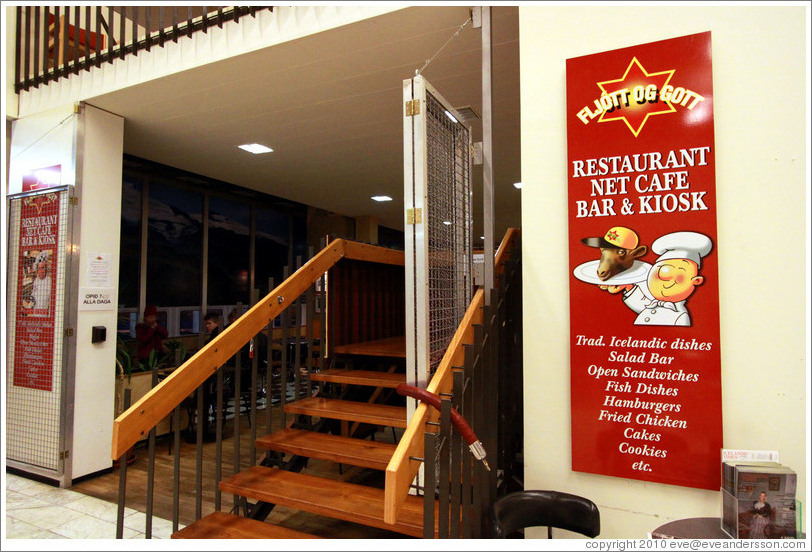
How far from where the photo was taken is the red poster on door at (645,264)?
6.66 feet

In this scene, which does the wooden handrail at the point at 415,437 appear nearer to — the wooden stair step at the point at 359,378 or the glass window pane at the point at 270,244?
the wooden stair step at the point at 359,378

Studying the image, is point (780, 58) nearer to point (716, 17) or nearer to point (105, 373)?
point (716, 17)

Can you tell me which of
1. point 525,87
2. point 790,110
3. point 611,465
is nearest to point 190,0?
point 525,87

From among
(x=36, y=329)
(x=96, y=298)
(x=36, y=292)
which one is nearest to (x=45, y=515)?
(x=36, y=329)

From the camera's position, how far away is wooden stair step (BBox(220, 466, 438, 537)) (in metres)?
2.39

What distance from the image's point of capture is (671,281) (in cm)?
207

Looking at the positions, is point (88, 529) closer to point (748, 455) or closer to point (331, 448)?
point (331, 448)

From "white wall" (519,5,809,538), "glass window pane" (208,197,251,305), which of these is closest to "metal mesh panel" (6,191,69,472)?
"glass window pane" (208,197,251,305)

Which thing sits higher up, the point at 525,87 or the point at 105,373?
the point at 525,87

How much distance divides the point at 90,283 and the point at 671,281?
4.38 m

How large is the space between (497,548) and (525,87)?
1.99m

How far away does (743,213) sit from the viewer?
2000 mm

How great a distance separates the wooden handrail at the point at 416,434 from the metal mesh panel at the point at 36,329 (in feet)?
11.5

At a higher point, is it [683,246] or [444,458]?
[683,246]
